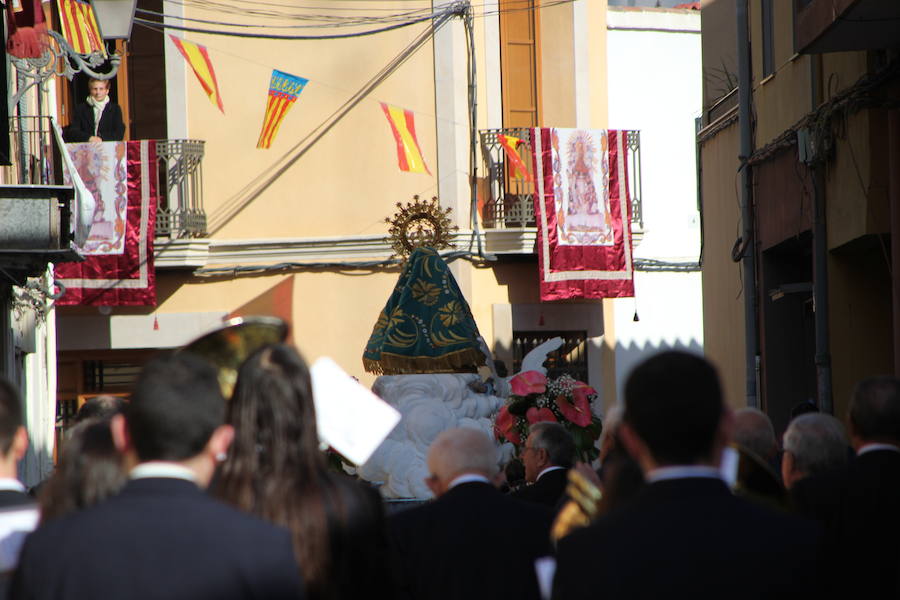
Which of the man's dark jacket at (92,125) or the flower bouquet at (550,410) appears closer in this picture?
the flower bouquet at (550,410)

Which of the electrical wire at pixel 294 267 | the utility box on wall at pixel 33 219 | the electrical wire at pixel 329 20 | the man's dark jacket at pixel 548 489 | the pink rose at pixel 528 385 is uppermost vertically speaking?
the electrical wire at pixel 329 20

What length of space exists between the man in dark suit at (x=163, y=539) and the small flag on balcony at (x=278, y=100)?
42.9 feet

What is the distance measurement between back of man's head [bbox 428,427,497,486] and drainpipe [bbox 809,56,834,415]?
6734mm

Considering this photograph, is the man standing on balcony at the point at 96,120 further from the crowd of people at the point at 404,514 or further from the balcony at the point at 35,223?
the crowd of people at the point at 404,514

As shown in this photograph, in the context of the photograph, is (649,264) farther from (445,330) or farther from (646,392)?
(646,392)

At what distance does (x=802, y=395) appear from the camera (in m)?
12.6

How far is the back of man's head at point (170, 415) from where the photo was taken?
282 centimetres

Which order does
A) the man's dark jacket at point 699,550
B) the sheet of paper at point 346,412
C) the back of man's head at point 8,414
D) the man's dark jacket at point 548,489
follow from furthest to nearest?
the man's dark jacket at point 548,489, the sheet of paper at point 346,412, the back of man's head at point 8,414, the man's dark jacket at point 699,550

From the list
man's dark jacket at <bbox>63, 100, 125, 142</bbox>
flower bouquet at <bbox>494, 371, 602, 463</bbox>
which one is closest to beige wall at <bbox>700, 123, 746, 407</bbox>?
flower bouquet at <bbox>494, 371, 602, 463</bbox>

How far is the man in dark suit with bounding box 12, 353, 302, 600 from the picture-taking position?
8.67 ft

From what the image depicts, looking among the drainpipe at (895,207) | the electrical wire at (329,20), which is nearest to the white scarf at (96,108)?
the electrical wire at (329,20)

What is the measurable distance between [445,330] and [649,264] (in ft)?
34.4

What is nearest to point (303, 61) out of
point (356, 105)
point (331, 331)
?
point (356, 105)

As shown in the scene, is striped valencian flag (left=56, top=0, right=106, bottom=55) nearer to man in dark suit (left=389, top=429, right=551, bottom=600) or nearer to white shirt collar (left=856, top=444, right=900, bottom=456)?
man in dark suit (left=389, top=429, right=551, bottom=600)
